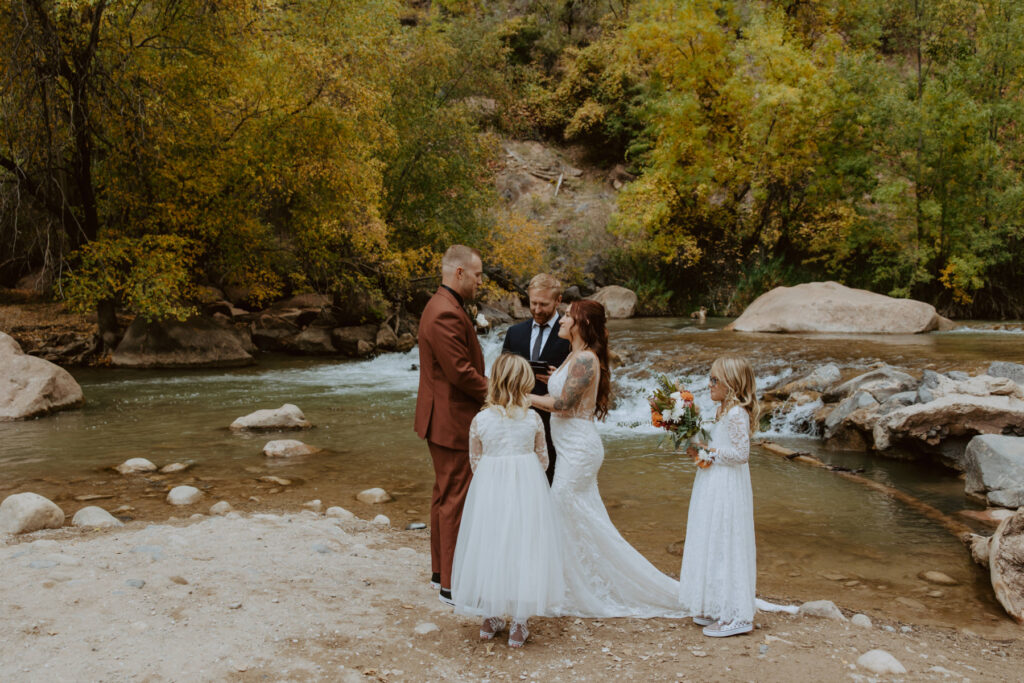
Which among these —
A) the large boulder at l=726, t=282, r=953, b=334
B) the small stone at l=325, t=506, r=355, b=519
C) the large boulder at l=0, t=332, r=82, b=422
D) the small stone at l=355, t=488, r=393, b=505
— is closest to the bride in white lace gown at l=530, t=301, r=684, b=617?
the small stone at l=325, t=506, r=355, b=519

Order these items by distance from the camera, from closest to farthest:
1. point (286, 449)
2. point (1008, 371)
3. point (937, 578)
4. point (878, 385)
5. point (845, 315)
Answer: point (937, 578) < point (286, 449) < point (1008, 371) < point (878, 385) < point (845, 315)

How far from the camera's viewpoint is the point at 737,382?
13.7 ft

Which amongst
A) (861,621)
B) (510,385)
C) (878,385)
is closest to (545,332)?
(510,385)

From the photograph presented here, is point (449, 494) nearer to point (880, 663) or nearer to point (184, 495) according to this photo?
point (880, 663)

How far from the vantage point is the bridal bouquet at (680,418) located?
4305 millimetres

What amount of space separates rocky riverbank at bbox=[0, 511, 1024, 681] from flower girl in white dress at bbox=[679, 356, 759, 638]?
0.55 ft

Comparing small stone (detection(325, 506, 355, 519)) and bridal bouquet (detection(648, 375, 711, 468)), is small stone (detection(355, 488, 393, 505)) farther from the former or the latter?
bridal bouquet (detection(648, 375, 711, 468))

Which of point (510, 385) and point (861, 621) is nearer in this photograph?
point (510, 385)

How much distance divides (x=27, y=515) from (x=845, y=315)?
16878 millimetres

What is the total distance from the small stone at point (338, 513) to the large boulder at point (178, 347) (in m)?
12.4

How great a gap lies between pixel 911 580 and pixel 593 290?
21.9 metres

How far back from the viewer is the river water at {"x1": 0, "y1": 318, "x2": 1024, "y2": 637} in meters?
5.83

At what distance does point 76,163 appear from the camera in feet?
49.2

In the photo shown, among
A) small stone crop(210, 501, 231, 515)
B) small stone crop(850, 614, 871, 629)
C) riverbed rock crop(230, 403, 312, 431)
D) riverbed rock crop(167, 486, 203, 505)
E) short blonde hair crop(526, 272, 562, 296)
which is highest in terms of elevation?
short blonde hair crop(526, 272, 562, 296)
